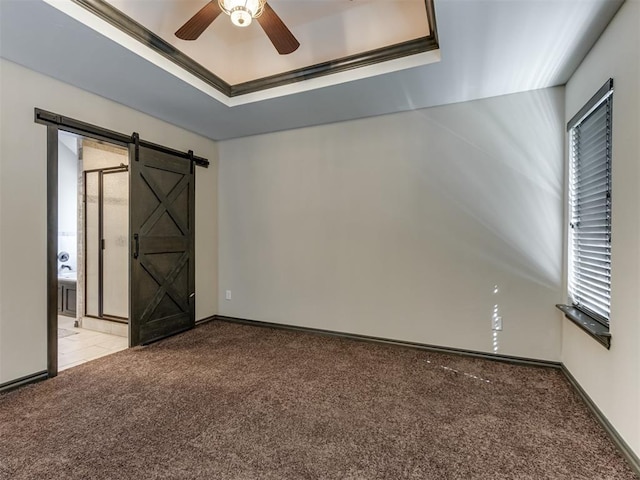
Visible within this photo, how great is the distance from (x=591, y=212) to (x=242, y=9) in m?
2.83

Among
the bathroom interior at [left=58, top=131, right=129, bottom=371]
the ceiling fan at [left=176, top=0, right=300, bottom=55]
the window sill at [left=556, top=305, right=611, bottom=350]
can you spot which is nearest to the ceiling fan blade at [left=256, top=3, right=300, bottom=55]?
the ceiling fan at [left=176, top=0, right=300, bottom=55]

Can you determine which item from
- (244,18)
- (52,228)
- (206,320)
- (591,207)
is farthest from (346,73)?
(206,320)

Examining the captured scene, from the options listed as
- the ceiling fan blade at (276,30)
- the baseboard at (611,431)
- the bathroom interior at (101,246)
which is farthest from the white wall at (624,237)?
the bathroom interior at (101,246)

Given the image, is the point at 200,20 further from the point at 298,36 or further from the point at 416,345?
the point at 416,345

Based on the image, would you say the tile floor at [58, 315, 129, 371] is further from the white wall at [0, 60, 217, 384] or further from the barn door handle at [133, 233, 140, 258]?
the barn door handle at [133, 233, 140, 258]

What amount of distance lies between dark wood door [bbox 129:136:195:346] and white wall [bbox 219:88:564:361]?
0.65 metres

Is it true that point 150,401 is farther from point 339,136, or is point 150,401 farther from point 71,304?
point 71,304

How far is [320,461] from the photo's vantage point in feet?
5.60

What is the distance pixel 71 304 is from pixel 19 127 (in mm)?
3204

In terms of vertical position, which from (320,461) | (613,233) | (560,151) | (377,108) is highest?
(377,108)

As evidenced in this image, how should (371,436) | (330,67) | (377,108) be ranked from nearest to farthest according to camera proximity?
(371,436)
(330,67)
(377,108)

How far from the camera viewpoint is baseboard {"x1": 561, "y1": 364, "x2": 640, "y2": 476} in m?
1.64

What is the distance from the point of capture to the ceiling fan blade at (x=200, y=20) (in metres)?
2.04

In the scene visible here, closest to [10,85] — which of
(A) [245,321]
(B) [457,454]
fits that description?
(A) [245,321]
